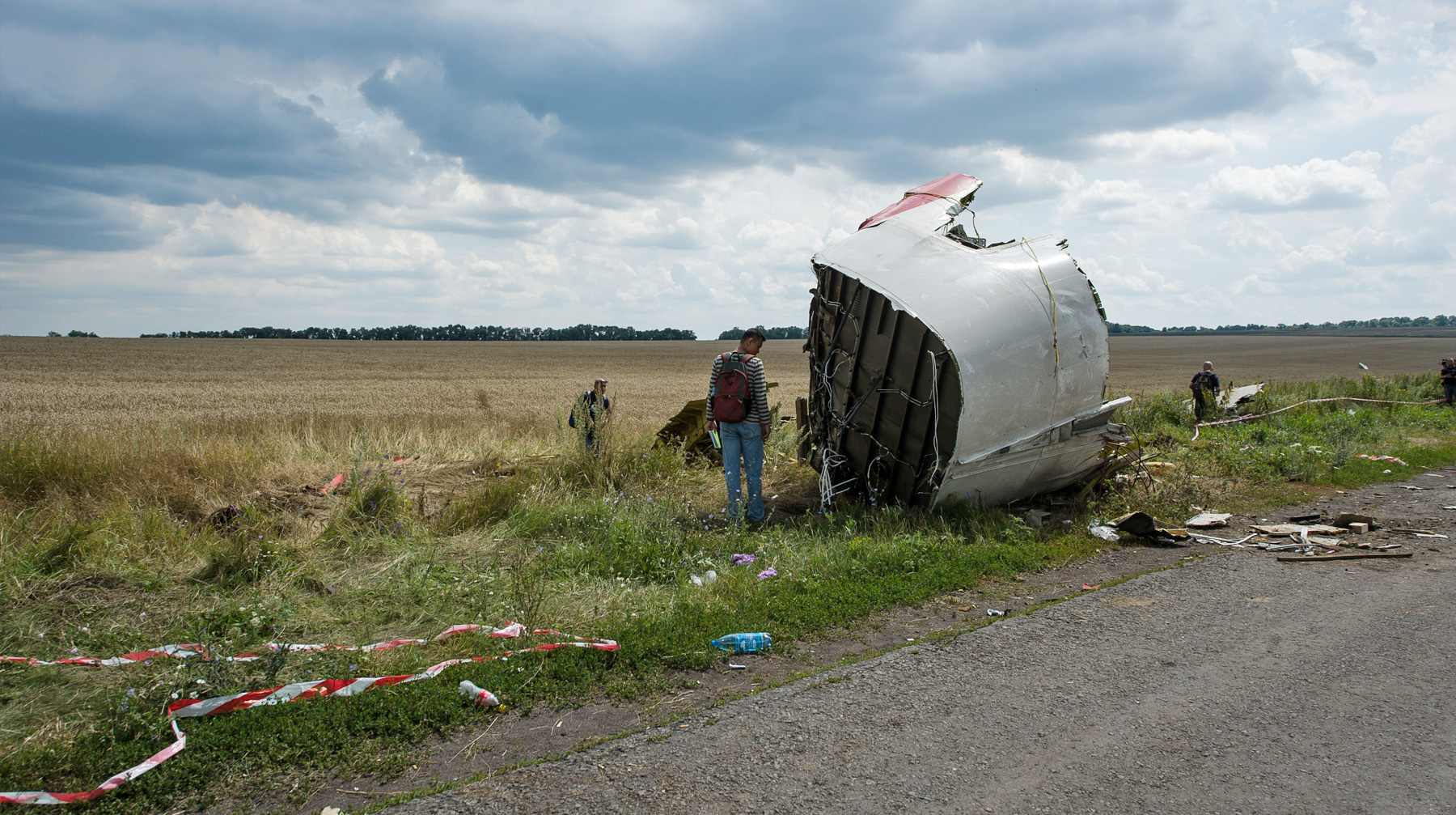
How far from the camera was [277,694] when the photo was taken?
3.50 metres

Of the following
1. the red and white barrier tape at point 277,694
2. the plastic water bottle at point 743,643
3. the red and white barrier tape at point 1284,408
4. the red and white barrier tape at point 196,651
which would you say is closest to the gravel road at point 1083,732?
the plastic water bottle at point 743,643

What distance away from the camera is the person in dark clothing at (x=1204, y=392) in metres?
15.2

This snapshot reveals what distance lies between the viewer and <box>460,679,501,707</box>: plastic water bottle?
3.51m

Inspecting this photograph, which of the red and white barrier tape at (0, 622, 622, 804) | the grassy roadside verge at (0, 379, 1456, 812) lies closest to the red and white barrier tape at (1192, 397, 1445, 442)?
the grassy roadside verge at (0, 379, 1456, 812)

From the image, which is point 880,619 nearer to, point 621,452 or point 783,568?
point 783,568

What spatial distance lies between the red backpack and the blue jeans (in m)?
0.12

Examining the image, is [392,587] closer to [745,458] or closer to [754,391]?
[745,458]

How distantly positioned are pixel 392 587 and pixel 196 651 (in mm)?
1364

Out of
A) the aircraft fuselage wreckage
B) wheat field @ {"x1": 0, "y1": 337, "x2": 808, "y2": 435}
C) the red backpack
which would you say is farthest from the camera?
wheat field @ {"x1": 0, "y1": 337, "x2": 808, "y2": 435}

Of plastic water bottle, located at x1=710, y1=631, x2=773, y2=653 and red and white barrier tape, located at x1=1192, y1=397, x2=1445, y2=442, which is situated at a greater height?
red and white barrier tape, located at x1=1192, y1=397, x2=1445, y2=442

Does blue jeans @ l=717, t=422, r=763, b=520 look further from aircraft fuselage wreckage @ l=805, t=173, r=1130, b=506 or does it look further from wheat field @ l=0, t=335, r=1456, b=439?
wheat field @ l=0, t=335, r=1456, b=439

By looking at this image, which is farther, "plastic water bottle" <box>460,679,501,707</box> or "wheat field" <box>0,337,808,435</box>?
"wheat field" <box>0,337,808,435</box>

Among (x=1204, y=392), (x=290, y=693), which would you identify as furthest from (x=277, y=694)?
(x=1204, y=392)

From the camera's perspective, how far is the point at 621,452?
853cm
